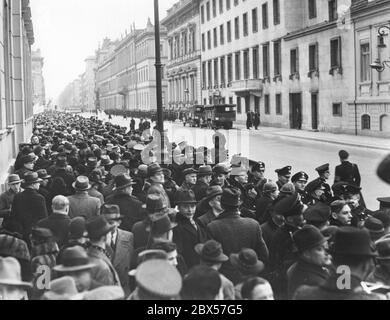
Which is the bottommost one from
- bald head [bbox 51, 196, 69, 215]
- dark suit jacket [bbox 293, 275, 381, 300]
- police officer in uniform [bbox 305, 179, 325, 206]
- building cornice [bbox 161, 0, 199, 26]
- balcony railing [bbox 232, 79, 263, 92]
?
dark suit jacket [bbox 293, 275, 381, 300]

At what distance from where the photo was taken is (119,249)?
18.8ft

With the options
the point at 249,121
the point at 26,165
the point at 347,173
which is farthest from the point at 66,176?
the point at 249,121

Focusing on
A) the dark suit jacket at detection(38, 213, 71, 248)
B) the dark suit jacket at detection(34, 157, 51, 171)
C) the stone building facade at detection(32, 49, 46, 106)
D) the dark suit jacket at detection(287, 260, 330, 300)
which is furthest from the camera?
the stone building facade at detection(32, 49, 46, 106)

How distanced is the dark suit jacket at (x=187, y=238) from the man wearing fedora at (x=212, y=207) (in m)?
0.28

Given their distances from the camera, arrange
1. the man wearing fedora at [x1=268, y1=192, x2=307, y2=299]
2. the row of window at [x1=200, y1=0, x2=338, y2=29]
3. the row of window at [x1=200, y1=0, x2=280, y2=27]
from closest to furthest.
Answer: the man wearing fedora at [x1=268, y1=192, x2=307, y2=299], the row of window at [x1=200, y1=0, x2=338, y2=29], the row of window at [x1=200, y1=0, x2=280, y2=27]

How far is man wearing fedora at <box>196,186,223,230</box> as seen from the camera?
21.0ft

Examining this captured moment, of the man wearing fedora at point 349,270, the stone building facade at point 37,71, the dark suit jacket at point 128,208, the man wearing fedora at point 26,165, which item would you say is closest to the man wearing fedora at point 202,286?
the man wearing fedora at point 349,270

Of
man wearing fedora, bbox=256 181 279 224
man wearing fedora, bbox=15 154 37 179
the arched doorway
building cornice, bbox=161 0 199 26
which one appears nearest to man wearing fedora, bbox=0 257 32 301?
man wearing fedora, bbox=256 181 279 224

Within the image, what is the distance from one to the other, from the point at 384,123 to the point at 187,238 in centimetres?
2632

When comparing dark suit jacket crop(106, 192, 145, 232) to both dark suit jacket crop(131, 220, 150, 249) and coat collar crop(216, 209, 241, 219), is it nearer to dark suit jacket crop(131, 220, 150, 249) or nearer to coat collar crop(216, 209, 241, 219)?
dark suit jacket crop(131, 220, 150, 249)

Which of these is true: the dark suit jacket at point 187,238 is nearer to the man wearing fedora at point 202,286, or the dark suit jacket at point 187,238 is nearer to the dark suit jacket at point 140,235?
the dark suit jacket at point 140,235

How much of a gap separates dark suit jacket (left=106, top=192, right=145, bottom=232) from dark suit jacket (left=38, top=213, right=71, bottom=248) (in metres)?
1.02

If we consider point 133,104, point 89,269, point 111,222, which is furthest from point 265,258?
point 133,104
